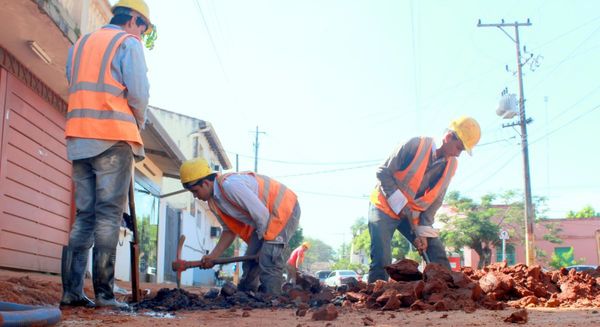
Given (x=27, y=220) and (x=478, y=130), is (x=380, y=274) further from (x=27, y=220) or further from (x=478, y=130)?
(x=27, y=220)

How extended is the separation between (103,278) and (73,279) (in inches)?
7.0

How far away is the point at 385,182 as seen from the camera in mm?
5590

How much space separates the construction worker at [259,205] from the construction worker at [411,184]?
0.79 meters

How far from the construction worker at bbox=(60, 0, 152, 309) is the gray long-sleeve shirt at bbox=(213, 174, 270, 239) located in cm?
138

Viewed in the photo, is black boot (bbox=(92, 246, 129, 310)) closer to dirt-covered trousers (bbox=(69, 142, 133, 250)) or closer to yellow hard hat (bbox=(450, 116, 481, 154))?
dirt-covered trousers (bbox=(69, 142, 133, 250))

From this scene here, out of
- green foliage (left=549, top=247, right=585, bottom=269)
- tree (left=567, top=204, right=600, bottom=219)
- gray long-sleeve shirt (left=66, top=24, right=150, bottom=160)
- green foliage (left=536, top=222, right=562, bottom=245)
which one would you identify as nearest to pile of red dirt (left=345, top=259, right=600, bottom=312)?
gray long-sleeve shirt (left=66, top=24, right=150, bottom=160)

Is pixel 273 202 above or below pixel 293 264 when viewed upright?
above

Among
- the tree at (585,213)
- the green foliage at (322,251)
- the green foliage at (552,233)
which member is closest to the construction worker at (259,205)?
the green foliage at (552,233)

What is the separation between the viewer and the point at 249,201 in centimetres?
519

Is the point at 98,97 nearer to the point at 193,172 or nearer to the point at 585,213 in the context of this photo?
the point at 193,172

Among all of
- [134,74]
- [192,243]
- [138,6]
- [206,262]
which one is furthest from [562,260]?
[134,74]

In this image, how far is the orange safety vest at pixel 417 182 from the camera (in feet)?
18.3

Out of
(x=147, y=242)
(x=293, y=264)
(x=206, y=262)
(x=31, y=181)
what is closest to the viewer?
(x=206, y=262)

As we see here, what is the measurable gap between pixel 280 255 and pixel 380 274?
3.06ft
